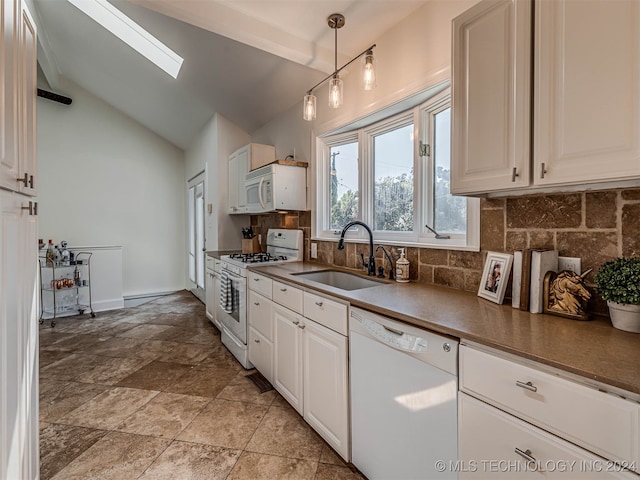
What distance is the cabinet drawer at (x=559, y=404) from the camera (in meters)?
0.70

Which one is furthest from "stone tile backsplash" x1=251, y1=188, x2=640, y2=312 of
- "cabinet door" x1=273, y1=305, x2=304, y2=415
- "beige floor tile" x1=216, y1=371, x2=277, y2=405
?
"beige floor tile" x1=216, y1=371, x2=277, y2=405

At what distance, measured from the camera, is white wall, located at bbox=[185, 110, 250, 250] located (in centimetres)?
403

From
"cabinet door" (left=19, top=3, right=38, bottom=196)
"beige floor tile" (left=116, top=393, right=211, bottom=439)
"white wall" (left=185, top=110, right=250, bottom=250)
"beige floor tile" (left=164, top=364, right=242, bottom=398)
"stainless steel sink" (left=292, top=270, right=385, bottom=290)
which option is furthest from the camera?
"white wall" (left=185, top=110, right=250, bottom=250)

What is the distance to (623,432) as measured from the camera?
697mm

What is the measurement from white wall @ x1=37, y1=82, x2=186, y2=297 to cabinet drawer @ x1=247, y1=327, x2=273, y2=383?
3.87 metres

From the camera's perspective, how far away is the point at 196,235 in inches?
209

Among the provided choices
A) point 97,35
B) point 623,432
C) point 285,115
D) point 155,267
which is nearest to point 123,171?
point 155,267

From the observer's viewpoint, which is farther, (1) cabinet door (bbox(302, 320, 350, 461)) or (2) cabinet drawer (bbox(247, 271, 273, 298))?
(2) cabinet drawer (bbox(247, 271, 273, 298))

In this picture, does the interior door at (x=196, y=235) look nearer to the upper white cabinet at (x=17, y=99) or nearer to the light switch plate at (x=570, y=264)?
the upper white cabinet at (x=17, y=99)

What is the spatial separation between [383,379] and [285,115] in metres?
2.97

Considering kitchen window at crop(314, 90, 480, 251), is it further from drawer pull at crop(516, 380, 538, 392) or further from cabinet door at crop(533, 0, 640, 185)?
drawer pull at crop(516, 380, 538, 392)

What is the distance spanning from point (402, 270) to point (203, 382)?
188 centimetres

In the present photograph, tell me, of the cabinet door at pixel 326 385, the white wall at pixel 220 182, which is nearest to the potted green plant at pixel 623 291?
the cabinet door at pixel 326 385

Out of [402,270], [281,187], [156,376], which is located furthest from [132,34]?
[402,270]
